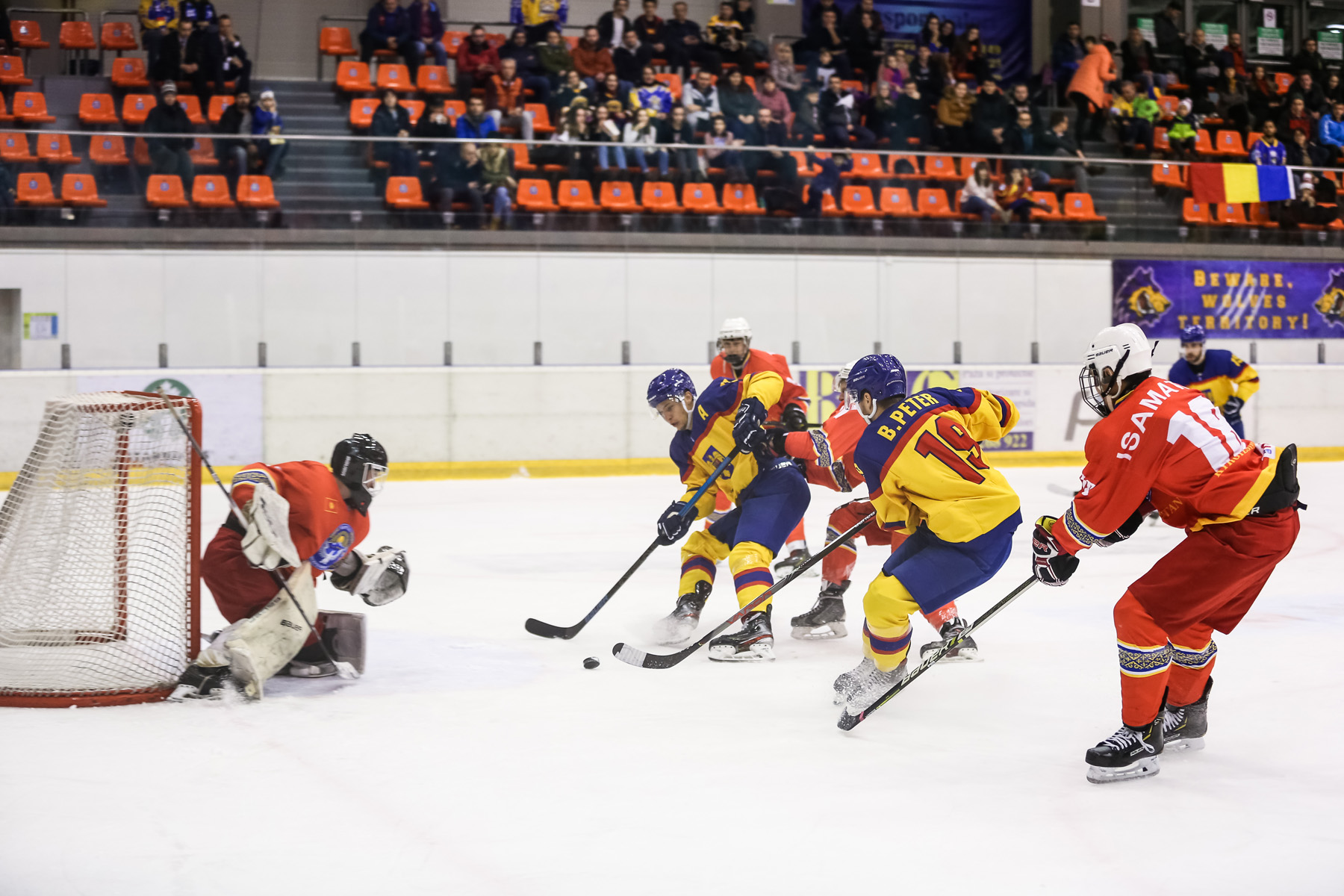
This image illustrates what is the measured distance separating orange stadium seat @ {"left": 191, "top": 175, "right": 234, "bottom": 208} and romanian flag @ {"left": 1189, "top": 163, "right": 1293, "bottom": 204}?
30.4ft

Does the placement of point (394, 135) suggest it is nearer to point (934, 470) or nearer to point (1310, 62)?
point (934, 470)

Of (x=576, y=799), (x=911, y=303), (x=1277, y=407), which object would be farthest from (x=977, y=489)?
(x=1277, y=407)

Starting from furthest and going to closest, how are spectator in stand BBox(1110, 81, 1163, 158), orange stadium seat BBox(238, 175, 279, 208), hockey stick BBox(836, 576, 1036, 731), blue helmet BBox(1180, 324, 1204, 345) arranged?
1. spectator in stand BBox(1110, 81, 1163, 158)
2. orange stadium seat BBox(238, 175, 279, 208)
3. blue helmet BBox(1180, 324, 1204, 345)
4. hockey stick BBox(836, 576, 1036, 731)

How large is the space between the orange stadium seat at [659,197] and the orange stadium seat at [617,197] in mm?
93

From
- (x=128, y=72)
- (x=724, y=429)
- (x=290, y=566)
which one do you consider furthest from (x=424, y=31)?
(x=290, y=566)

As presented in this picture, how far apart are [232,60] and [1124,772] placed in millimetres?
11624

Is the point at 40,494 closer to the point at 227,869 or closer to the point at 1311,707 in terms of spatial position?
the point at 227,869

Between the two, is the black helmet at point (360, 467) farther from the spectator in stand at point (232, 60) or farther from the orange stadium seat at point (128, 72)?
the orange stadium seat at point (128, 72)

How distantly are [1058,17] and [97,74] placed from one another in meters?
12.7

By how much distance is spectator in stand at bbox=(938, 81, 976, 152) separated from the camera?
1271 cm

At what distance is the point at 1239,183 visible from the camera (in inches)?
500

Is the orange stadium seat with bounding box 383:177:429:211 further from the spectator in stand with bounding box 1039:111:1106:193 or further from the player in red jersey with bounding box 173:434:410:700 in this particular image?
the player in red jersey with bounding box 173:434:410:700

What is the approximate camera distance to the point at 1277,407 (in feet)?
38.2

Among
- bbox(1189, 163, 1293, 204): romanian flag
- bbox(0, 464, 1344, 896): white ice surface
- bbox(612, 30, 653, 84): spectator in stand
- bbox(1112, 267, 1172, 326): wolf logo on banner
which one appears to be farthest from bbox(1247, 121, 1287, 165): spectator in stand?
bbox(0, 464, 1344, 896): white ice surface
